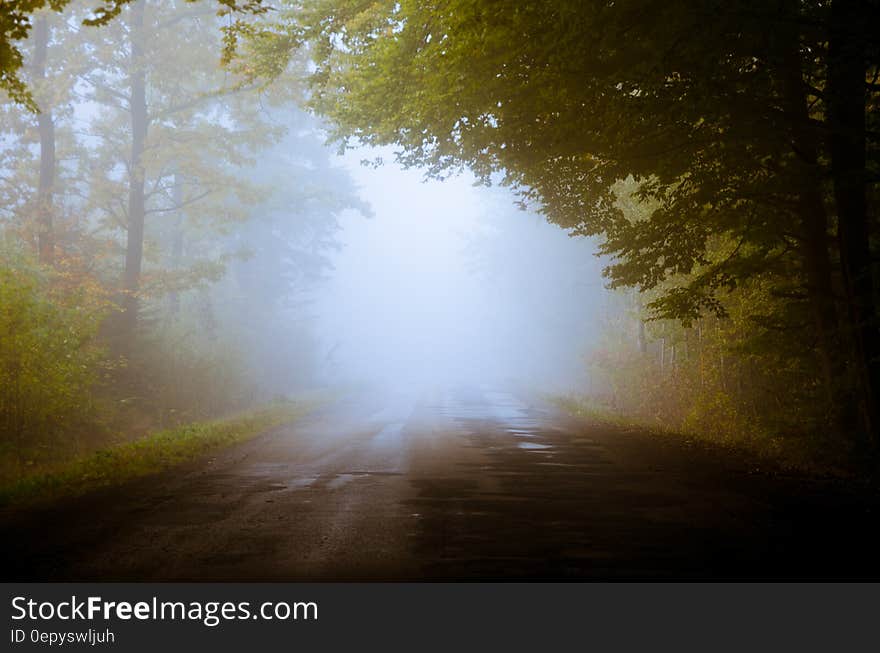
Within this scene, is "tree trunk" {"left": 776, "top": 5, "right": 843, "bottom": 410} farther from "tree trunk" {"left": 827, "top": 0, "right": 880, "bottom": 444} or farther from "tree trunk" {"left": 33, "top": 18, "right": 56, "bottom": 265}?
"tree trunk" {"left": 33, "top": 18, "right": 56, "bottom": 265}

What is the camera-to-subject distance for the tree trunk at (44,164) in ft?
64.8

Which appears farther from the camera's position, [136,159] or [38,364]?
[136,159]

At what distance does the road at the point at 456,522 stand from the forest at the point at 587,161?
3.18 m

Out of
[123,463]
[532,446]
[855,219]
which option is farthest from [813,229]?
[123,463]

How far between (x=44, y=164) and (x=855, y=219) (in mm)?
22506

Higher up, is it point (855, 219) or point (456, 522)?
point (855, 219)

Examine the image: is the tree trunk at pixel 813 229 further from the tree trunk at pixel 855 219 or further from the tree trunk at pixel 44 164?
the tree trunk at pixel 44 164

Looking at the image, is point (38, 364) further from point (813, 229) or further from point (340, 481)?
point (813, 229)

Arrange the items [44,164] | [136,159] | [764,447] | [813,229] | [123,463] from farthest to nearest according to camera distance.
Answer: [136,159]
[44,164]
[764,447]
[123,463]
[813,229]

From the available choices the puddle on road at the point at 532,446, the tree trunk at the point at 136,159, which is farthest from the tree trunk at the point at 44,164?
the puddle on road at the point at 532,446

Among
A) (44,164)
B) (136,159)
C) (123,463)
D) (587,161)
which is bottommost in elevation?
(123,463)

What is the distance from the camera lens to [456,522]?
21.5 ft

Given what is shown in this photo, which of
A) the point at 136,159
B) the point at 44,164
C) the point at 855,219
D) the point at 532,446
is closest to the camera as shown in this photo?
the point at 855,219

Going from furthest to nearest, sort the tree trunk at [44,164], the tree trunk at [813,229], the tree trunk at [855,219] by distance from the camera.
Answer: the tree trunk at [44,164] < the tree trunk at [813,229] < the tree trunk at [855,219]
